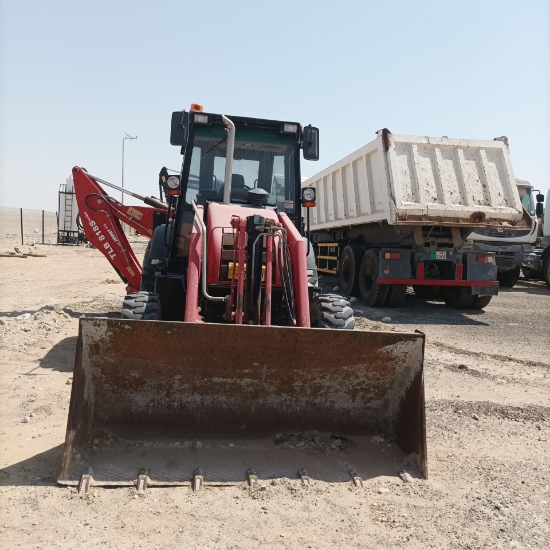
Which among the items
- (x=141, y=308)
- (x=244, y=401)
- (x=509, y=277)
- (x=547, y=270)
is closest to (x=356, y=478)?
(x=244, y=401)

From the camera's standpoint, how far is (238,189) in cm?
543

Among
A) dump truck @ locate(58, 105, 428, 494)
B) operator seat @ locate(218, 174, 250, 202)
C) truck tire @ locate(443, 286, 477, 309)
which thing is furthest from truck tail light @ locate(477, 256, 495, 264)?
dump truck @ locate(58, 105, 428, 494)

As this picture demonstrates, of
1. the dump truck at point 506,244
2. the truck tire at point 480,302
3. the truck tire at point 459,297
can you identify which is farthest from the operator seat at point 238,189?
the dump truck at point 506,244

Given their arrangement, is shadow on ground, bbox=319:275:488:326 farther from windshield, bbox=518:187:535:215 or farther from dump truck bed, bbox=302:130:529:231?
windshield, bbox=518:187:535:215

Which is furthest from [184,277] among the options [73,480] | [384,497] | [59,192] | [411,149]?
[59,192]

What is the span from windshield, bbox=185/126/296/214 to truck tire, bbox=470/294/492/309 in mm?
5923

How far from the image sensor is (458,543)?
269 centimetres

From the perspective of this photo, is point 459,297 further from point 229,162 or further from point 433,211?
point 229,162

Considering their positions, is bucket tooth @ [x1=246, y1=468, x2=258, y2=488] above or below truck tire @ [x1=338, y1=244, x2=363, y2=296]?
below

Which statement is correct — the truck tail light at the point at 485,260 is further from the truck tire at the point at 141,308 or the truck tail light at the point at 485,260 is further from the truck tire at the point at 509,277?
the truck tire at the point at 141,308

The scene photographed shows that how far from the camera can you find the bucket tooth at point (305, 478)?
3190 millimetres

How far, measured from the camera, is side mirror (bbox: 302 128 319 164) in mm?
5570

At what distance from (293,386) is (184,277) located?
6.50 feet

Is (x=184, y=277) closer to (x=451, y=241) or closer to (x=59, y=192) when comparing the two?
(x=451, y=241)
